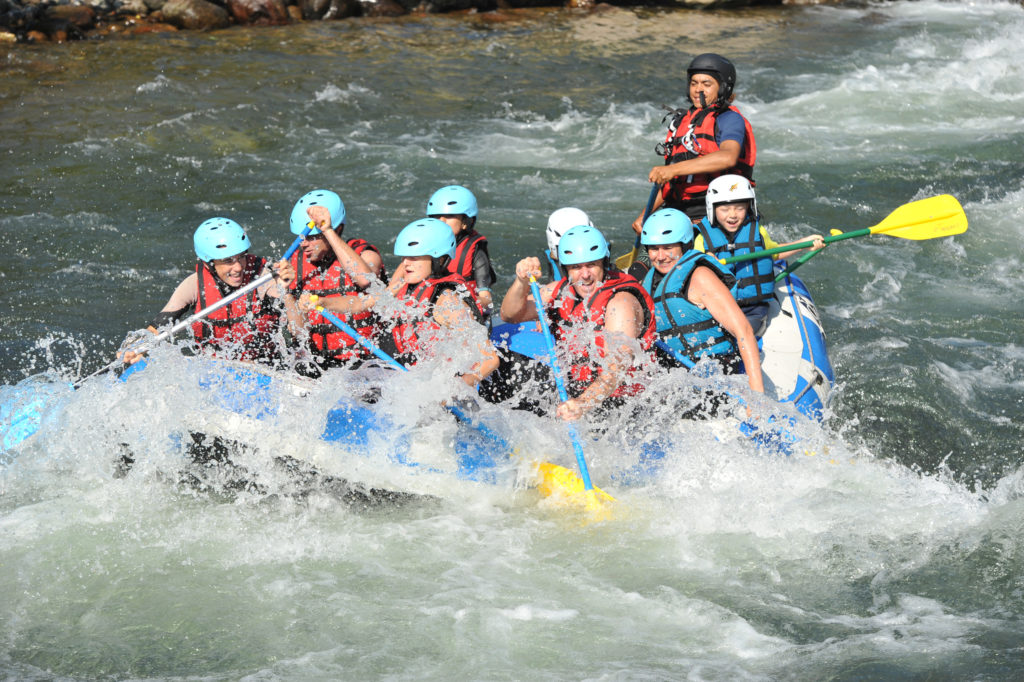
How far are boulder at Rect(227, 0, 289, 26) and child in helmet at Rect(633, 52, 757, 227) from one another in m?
11.0

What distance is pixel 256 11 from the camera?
16438 millimetres

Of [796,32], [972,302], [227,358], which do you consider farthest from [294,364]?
[796,32]

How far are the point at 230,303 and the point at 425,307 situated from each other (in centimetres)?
127

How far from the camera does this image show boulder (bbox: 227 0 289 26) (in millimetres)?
16375

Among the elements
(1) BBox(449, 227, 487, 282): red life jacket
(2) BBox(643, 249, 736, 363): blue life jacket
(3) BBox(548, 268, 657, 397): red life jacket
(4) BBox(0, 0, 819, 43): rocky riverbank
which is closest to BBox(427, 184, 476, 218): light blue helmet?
(1) BBox(449, 227, 487, 282): red life jacket

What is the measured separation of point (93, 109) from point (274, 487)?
847 cm

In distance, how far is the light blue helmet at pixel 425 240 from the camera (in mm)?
5828

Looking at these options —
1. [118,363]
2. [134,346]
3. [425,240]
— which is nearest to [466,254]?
[425,240]

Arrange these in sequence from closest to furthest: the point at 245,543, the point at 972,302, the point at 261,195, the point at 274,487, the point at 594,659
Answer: the point at 594,659
the point at 245,543
the point at 274,487
the point at 972,302
the point at 261,195

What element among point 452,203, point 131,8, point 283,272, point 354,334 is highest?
point 131,8

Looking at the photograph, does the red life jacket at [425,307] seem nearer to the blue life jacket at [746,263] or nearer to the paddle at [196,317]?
the paddle at [196,317]

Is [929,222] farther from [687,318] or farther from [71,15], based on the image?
[71,15]

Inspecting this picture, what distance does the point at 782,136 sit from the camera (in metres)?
13.2

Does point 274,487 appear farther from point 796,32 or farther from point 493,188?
point 796,32
